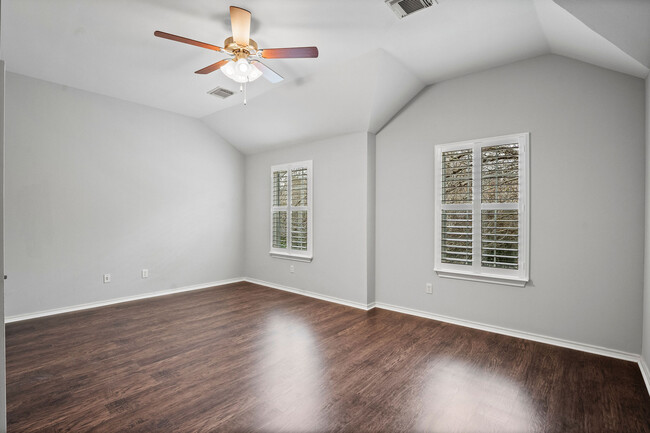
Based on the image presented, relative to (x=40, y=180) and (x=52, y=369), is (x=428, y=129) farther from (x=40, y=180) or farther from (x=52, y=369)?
(x=40, y=180)

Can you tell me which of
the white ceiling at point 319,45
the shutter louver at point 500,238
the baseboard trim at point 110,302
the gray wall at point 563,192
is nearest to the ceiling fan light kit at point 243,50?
the white ceiling at point 319,45

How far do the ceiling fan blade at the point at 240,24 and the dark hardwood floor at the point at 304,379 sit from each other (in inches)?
111

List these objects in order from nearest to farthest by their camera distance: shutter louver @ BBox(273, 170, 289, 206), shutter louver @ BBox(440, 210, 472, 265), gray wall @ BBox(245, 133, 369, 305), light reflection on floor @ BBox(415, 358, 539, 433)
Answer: light reflection on floor @ BBox(415, 358, 539, 433)
shutter louver @ BBox(440, 210, 472, 265)
gray wall @ BBox(245, 133, 369, 305)
shutter louver @ BBox(273, 170, 289, 206)

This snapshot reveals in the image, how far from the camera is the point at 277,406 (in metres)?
2.20

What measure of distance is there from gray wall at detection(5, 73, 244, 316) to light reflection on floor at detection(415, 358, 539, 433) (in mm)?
4407

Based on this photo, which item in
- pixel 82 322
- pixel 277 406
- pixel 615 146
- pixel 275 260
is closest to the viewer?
pixel 277 406

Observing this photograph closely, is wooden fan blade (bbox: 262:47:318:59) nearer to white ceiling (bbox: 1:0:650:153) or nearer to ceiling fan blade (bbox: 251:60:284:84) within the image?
ceiling fan blade (bbox: 251:60:284:84)

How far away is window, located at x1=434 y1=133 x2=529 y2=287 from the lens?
11.1 ft

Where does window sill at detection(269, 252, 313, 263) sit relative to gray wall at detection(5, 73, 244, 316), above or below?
below

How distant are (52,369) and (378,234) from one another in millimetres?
3682

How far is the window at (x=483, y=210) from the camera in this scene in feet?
11.1

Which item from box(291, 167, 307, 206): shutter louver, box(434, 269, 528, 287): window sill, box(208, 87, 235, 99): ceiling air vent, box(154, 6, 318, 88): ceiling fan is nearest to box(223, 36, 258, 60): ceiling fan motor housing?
box(154, 6, 318, 88): ceiling fan

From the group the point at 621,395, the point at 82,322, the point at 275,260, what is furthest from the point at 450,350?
the point at 82,322

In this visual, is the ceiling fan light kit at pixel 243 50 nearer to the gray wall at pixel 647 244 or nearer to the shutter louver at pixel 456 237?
the shutter louver at pixel 456 237
